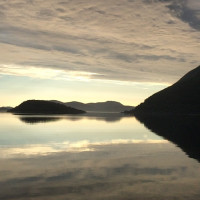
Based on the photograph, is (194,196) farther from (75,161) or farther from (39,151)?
(39,151)

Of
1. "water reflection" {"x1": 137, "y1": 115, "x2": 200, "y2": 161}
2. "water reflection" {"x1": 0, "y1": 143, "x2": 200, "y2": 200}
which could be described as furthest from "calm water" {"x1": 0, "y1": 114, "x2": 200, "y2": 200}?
"water reflection" {"x1": 137, "y1": 115, "x2": 200, "y2": 161}

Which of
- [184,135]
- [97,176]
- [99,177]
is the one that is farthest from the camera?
[184,135]

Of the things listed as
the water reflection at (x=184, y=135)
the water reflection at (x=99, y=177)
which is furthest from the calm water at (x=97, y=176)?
the water reflection at (x=184, y=135)

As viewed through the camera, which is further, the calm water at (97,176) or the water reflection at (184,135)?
the water reflection at (184,135)

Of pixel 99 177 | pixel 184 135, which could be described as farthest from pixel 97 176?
pixel 184 135

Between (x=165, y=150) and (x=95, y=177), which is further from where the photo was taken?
(x=165, y=150)

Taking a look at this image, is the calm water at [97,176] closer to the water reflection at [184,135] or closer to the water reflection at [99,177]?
the water reflection at [99,177]

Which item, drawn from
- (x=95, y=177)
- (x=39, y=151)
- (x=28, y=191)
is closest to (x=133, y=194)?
(x=95, y=177)

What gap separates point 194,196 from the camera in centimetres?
1962

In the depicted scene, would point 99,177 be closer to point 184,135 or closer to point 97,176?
point 97,176

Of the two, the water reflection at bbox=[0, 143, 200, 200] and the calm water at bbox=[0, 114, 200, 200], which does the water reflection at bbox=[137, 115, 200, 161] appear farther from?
the water reflection at bbox=[0, 143, 200, 200]

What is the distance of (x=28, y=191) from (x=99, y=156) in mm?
17087

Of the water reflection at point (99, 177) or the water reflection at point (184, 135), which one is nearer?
the water reflection at point (99, 177)

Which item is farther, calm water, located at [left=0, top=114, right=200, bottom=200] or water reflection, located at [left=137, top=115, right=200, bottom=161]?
water reflection, located at [left=137, top=115, right=200, bottom=161]
